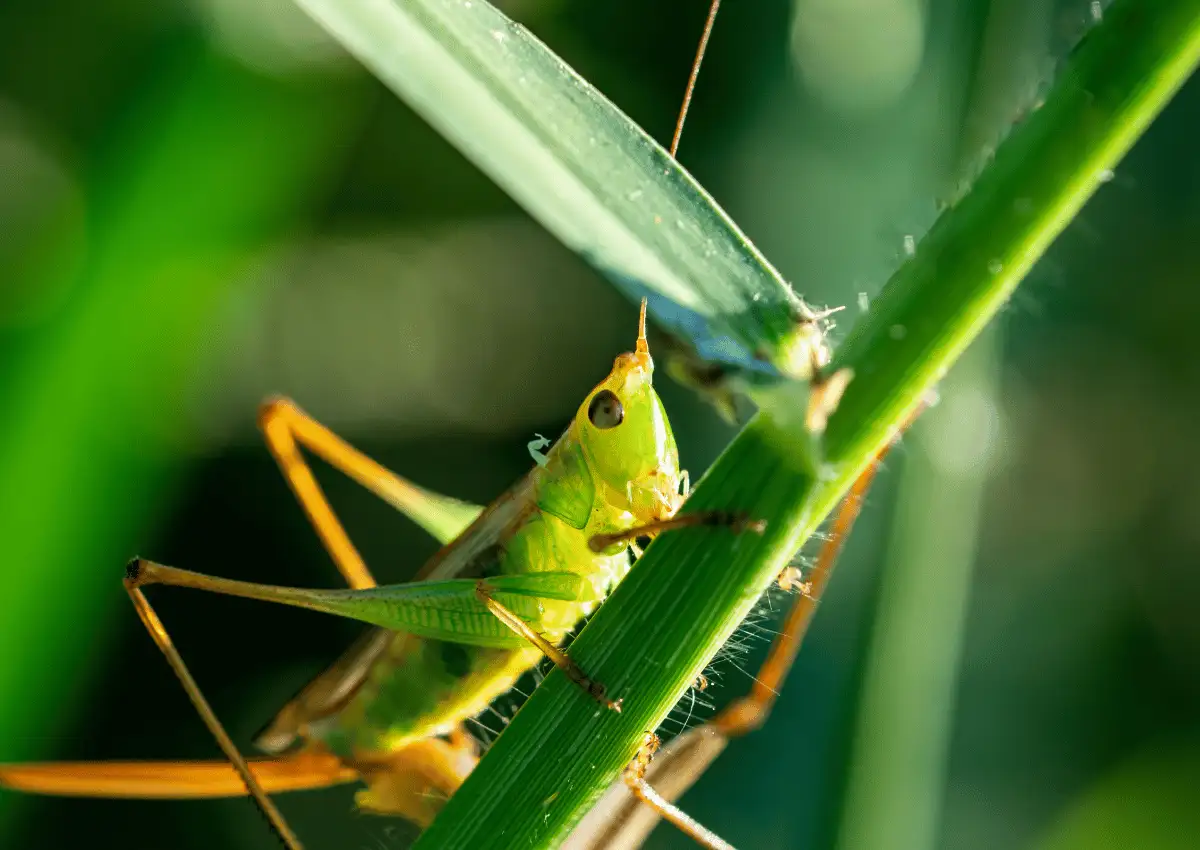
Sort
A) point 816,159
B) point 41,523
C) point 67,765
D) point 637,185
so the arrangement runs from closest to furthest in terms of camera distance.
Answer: point 637,185
point 67,765
point 41,523
point 816,159

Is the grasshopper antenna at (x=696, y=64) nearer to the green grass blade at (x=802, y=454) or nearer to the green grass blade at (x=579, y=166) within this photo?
the green grass blade at (x=579, y=166)

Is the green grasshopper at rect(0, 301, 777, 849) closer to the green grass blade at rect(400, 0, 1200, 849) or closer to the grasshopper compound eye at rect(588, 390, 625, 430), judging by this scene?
the grasshopper compound eye at rect(588, 390, 625, 430)

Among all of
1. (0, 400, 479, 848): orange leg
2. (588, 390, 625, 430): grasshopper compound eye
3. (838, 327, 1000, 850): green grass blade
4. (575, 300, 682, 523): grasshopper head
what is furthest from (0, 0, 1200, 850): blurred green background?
(588, 390, 625, 430): grasshopper compound eye

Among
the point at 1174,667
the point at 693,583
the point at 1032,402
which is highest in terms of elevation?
the point at 1032,402

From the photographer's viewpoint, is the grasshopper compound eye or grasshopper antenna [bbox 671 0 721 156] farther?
the grasshopper compound eye

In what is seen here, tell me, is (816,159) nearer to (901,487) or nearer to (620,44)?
(620,44)

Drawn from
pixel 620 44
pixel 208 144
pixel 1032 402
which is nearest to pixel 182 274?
pixel 208 144
